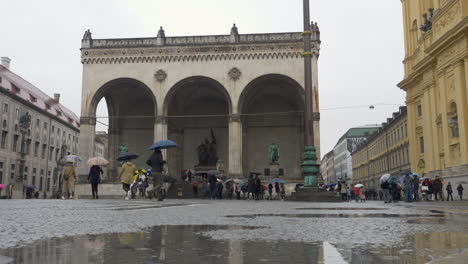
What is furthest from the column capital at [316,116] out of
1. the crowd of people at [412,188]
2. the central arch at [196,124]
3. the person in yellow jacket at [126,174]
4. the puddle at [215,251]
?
the puddle at [215,251]

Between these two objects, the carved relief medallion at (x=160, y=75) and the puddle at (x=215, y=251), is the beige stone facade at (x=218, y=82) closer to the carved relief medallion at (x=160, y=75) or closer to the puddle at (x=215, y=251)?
the carved relief medallion at (x=160, y=75)

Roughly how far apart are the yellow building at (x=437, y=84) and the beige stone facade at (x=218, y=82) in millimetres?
7269

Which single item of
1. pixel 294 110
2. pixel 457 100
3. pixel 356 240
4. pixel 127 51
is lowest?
pixel 356 240

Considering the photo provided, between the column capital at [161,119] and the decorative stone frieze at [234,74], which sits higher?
the decorative stone frieze at [234,74]

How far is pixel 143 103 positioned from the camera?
41500 mm

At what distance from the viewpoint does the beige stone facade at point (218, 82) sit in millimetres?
34000

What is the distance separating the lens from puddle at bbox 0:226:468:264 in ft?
6.33

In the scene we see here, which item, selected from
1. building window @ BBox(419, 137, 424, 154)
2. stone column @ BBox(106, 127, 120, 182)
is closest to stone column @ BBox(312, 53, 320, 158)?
building window @ BBox(419, 137, 424, 154)

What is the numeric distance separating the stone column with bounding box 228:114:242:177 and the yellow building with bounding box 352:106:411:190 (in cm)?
1702

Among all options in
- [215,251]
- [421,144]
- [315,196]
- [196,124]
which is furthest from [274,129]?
[215,251]

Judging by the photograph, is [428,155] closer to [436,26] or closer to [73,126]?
[436,26]

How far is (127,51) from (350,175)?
73237 millimetres

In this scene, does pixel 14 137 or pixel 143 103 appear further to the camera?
pixel 14 137

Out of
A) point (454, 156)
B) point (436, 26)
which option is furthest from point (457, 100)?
point (436, 26)
